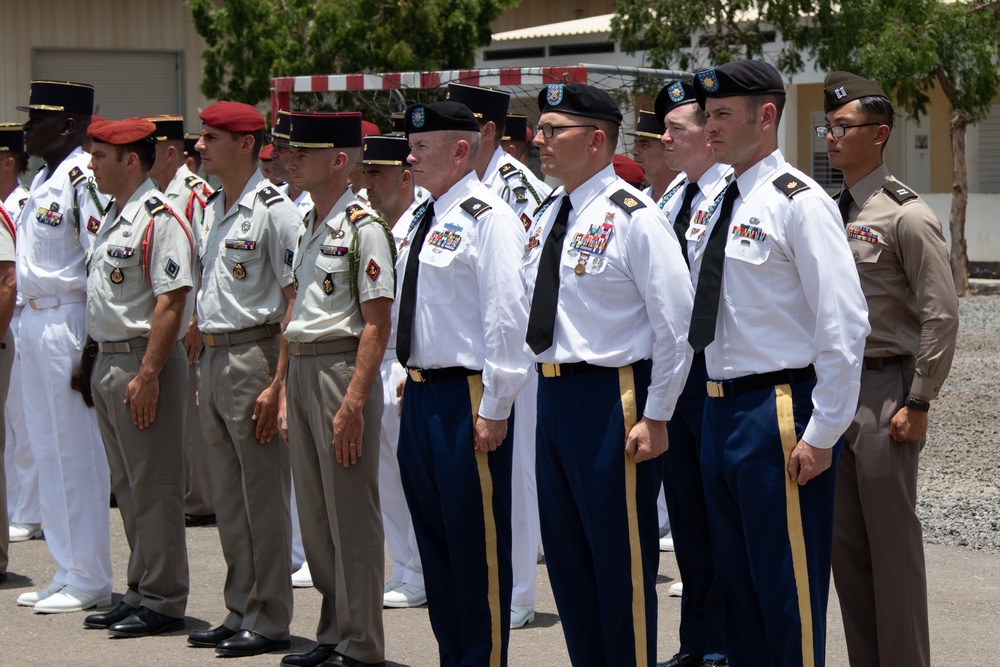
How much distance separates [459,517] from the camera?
15.6 ft

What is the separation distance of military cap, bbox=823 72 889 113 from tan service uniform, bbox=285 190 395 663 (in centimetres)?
173

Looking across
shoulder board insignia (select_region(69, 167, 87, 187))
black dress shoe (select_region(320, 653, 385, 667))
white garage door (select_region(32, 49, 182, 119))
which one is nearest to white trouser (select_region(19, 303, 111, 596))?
shoulder board insignia (select_region(69, 167, 87, 187))

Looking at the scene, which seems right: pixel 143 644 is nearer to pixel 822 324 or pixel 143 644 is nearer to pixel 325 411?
pixel 325 411

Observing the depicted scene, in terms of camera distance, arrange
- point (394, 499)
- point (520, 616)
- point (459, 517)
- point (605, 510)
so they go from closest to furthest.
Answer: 1. point (605, 510)
2. point (459, 517)
3. point (520, 616)
4. point (394, 499)

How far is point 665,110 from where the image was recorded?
5594 mm

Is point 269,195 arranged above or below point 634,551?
above

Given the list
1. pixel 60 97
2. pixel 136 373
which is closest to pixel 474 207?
pixel 136 373

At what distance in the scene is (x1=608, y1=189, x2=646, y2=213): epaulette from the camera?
4406 millimetres

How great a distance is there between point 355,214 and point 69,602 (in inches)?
97.0

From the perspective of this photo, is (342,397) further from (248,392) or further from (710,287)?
(710,287)

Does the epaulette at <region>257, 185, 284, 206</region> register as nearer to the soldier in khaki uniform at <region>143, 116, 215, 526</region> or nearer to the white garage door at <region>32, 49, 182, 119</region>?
the soldier in khaki uniform at <region>143, 116, 215, 526</region>

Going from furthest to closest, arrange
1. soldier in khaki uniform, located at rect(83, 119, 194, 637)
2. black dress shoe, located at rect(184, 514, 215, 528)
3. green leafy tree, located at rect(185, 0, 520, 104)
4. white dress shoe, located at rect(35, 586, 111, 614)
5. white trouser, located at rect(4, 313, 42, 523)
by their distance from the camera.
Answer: green leafy tree, located at rect(185, 0, 520, 104) → black dress shoe, located at rect(184, 514, 215, 528) → white trouser, located at rect(4, 313, 42, 523) → white dress shoe, located at rect(35, 586, 111, 614) → soldier in khaki uniform, located at rect(83, 119, 194, 637)

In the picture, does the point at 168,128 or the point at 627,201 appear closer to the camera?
the point at 627,201

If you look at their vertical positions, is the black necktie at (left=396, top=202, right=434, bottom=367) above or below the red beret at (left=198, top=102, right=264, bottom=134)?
below
